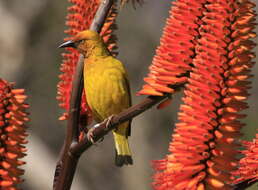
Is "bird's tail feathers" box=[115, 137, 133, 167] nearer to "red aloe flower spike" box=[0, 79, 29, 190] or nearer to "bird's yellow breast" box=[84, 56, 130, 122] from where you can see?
"bird's yellow breast" box=[84, 56, 130, 122]

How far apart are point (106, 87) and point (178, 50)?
243 centimetres

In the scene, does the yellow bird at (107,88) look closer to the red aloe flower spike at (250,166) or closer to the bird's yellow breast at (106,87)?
the bird's yellow breast at (106,87)

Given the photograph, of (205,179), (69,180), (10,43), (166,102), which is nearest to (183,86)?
(166,102)

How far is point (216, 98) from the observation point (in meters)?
1.45

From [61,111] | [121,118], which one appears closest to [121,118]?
[121,118]

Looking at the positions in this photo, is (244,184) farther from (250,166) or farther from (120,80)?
(120,80)

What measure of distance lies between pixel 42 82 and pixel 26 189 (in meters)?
4.37

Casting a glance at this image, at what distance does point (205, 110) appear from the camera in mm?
1449

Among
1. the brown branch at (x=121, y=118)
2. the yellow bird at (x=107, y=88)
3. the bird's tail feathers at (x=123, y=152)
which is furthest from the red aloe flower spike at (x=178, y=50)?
the bird's tail feathers at (x=123, y=152)

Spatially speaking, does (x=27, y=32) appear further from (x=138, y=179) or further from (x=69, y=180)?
(x=69, y=180)

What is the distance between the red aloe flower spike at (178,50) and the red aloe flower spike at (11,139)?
0.29 metres

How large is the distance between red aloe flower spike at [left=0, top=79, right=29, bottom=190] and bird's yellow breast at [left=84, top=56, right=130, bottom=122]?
2163 millimetres

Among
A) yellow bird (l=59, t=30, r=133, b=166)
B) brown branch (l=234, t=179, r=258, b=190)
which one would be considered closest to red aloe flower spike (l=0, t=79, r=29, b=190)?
brown branch (l=234, t=179, r=258, b=190)

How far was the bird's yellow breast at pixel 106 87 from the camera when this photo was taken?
3830 millimetres
